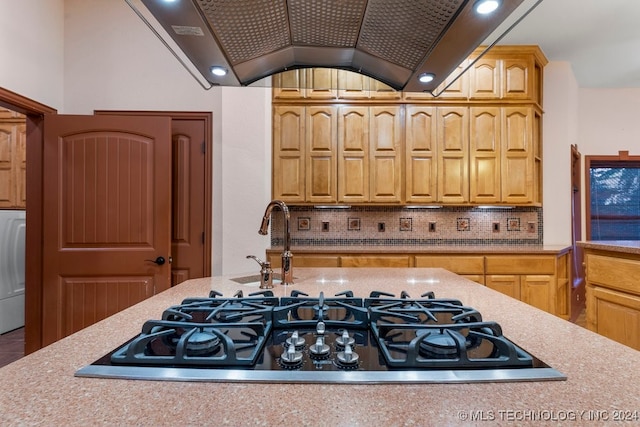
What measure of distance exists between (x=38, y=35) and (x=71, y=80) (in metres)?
0.38

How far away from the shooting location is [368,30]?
1010 mm

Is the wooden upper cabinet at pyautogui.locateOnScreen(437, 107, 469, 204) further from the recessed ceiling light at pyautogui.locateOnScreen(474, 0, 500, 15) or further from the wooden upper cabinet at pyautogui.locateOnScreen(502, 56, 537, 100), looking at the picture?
the recessed ceiling light at pyautogui.locateOnScreen(474, 0, 500, 15)

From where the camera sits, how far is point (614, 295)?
213 cm

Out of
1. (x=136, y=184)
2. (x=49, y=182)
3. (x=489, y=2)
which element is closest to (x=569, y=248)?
(x=489, y=2)

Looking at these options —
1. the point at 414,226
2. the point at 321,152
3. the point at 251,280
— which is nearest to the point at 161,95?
the point at 321,152

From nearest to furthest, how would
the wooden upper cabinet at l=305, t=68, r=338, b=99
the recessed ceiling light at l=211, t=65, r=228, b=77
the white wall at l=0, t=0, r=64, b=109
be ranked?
the recessed ceiling light at l=211, t=65, r=228, b=77, the wooden upper cabinet at l=305, t=68, r=338, b=99, the white wall at l=0, t=0, r=64, b=109

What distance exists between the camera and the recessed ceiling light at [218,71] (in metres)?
1.15

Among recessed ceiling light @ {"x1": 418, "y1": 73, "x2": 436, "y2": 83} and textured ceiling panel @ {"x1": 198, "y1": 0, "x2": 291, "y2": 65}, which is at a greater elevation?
textured ceiling panel @ {"x1": 198, "y1": 0, "x2": 291, "y2": 65}

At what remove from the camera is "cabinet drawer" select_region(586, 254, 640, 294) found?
2.00m

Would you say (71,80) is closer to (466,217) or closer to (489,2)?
(489,2)

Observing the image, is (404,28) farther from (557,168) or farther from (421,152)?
(557,168)

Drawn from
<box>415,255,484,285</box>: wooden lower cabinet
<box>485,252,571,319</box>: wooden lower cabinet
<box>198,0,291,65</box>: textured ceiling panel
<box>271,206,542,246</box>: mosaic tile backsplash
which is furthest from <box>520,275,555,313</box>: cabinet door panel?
<box>198,0,291,65</box>: textured ceiling panel

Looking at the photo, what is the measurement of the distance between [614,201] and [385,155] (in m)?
3.54

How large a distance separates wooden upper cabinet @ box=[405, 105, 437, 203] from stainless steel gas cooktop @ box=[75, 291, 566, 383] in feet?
8.51
